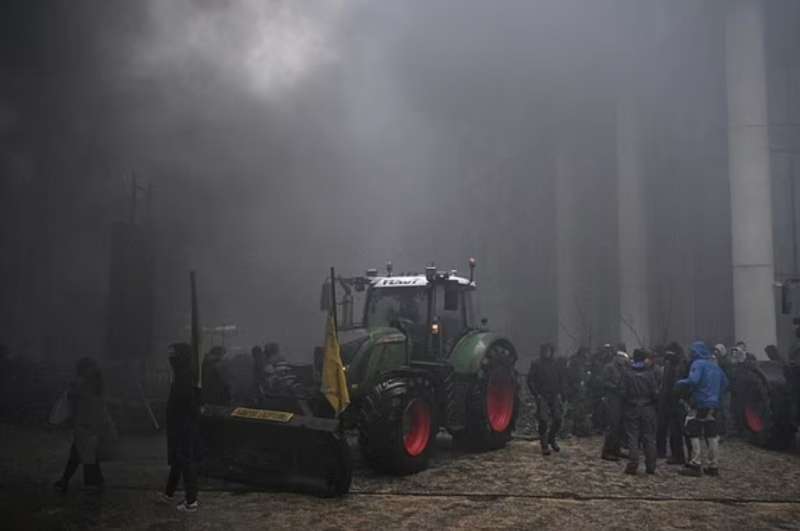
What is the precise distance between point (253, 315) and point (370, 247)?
4416 mm

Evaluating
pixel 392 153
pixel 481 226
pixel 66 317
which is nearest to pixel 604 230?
pixel 481 226

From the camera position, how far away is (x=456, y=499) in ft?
20.6

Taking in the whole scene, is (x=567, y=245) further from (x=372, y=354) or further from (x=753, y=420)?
(x=372, y=354)

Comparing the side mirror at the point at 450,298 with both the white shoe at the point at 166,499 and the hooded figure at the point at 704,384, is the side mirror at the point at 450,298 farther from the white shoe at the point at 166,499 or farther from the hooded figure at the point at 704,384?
the white shoe at the point at 166,499

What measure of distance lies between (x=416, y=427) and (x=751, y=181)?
12316 millimetres

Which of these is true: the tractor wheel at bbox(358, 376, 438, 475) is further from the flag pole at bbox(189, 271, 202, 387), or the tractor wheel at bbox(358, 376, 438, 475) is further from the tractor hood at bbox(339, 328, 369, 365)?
the flag pole at bbox(189, 271, 202, 387)

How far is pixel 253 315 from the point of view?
18156 millimetres

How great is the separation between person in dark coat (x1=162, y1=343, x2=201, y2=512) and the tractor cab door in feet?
11.7

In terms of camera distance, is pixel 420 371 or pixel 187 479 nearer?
pixel 187 479

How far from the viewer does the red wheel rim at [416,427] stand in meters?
7.34

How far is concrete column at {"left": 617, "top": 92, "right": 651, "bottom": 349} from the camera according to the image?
19.7 m

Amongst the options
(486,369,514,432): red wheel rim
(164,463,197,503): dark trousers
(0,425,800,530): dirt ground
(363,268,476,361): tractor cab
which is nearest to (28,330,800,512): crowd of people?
(164,463,197,503): dark trousers

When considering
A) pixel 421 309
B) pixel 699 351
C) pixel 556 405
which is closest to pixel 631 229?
pixel 556 405

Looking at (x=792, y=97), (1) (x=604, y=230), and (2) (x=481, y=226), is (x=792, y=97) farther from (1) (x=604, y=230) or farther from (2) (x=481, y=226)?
(2) (x=481, y=226)
